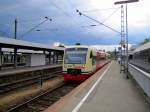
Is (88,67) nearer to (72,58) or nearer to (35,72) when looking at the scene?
(72,58)

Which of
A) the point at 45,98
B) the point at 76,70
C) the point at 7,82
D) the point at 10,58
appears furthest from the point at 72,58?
the point at 10,58

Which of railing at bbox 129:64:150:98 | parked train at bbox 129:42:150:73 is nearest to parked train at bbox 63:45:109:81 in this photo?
parked train at bbox 129:42:150:73

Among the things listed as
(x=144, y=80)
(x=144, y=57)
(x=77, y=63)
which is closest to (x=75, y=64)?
(x=77, y=63)

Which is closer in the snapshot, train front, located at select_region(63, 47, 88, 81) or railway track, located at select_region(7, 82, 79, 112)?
railway track, located at select_region(7, 82, 79, 112)

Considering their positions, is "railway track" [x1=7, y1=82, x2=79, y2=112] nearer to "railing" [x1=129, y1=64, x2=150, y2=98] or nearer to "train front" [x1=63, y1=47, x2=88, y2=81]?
"train front" [x1=63, y1=47, x2=88, y2=81]

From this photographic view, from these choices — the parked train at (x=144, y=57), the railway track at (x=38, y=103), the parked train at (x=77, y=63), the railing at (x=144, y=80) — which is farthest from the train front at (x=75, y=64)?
the railing at (x=144, y=80)

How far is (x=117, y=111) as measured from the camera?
8852 millimetres

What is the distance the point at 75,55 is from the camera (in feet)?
74.9

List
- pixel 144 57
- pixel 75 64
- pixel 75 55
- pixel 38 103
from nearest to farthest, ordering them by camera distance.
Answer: pixel 38 103
pixel 75 64
pixel 75 55
pixel 144 57

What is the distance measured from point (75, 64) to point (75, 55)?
0.99m

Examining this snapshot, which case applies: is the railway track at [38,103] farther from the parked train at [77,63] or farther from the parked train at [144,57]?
the parked train at [144,57]

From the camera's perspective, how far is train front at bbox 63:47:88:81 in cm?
2186

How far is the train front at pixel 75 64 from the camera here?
21859 mm

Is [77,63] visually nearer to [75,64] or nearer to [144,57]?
[75,64]
